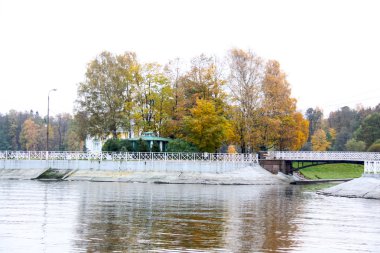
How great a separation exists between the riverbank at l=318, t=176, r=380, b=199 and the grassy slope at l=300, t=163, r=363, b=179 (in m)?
33.7

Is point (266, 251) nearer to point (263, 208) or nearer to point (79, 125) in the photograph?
point (263, 208)

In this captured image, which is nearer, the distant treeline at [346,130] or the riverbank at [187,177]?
the riverbank at [187,177]

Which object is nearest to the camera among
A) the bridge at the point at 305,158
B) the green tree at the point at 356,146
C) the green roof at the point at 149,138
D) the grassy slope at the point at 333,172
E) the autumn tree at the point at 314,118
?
the bridge at the point at 305,158

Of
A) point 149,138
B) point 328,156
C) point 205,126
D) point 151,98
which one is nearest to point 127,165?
point 149,138

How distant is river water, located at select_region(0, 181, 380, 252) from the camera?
18.6m

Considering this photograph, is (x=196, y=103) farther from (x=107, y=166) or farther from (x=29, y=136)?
(x=29, y=136)

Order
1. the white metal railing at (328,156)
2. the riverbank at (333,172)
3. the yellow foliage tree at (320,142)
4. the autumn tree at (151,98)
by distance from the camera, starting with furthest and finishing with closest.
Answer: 1. the yellow foliage tree at (320,142)
2. the riverbank at (333,172)
3. the autumn tree at (151,98)
4. the white metal railing at (328,156)

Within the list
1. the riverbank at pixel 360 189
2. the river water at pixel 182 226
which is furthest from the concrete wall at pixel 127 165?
the river water at pixel 182 226

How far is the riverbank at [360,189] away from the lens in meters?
41.6

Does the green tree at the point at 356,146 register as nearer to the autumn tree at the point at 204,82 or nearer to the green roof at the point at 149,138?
the autumn tree at the point at 204,82

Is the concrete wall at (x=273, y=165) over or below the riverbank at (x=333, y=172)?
over

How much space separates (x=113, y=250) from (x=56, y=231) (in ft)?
15.0

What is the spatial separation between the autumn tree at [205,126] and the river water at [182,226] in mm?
31326

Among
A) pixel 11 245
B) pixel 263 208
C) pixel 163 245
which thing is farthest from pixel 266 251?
pixel 263 208
